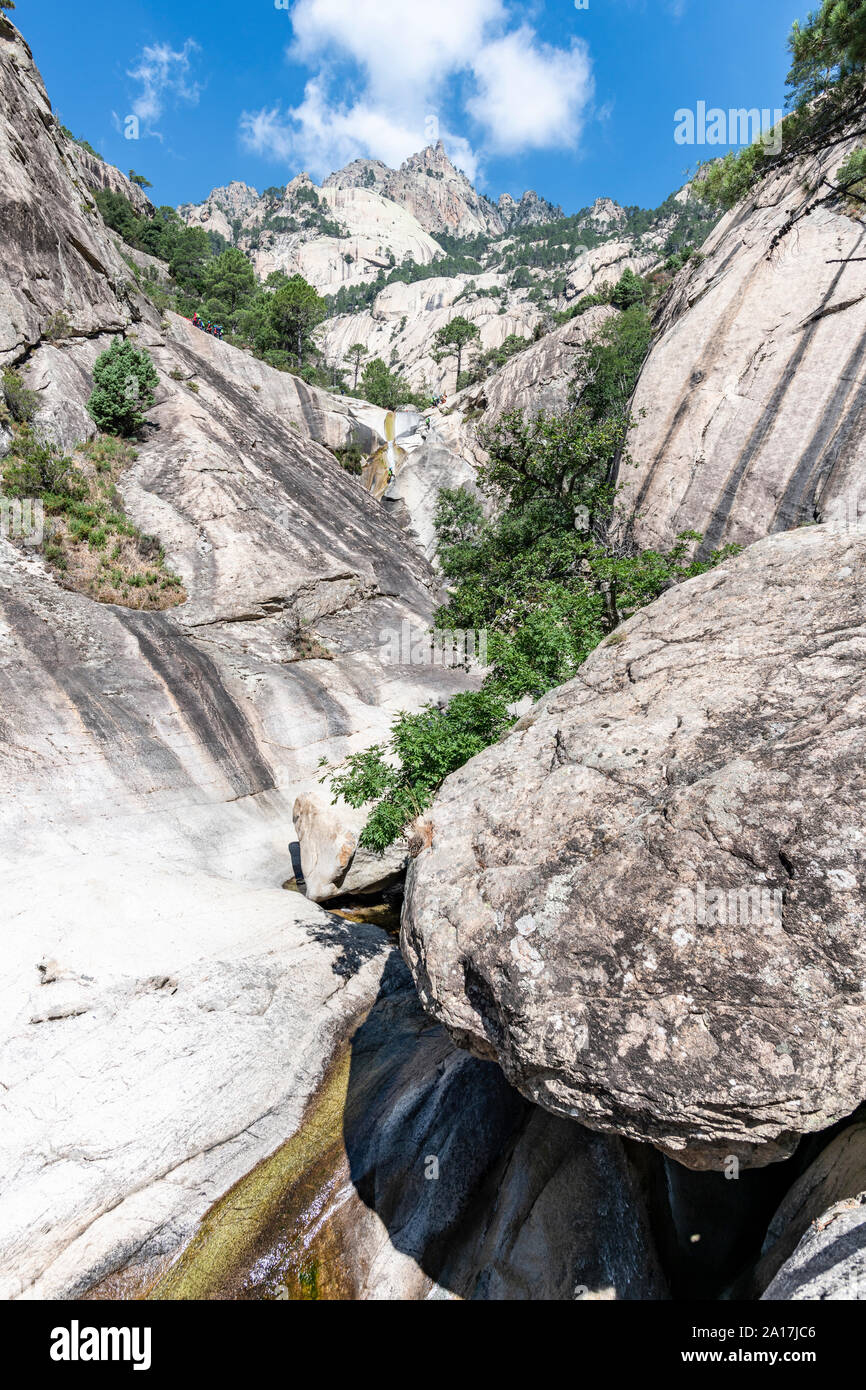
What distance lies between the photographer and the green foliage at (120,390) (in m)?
21.9

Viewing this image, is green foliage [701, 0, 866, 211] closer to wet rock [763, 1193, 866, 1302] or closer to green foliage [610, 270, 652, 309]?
wet rock [763, 1193, 866, 1302]

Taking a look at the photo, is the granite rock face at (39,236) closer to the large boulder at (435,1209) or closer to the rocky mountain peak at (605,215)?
the large boulder at (435,1209)

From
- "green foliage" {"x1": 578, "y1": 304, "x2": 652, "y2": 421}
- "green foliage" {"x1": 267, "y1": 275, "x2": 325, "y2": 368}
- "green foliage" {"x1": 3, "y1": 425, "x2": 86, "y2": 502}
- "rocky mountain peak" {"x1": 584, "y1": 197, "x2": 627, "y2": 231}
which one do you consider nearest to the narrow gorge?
"green foliage" {"x1": 3, "y1": 425, "x2": 86, "y2": 502}

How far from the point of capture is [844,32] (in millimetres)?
7426

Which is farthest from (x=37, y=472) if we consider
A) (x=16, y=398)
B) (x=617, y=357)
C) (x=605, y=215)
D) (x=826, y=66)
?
(x=605, y=215)

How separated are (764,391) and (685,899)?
16277mm

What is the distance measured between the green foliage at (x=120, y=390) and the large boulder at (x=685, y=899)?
22547 mm

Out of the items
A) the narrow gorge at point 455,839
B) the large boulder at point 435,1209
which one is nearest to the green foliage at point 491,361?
the narrow gorge at point 455,839

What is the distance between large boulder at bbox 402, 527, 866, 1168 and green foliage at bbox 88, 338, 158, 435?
22547 millimetres

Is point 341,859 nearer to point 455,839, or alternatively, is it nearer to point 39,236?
point 455,839

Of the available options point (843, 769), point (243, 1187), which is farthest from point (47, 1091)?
point (843, 769)

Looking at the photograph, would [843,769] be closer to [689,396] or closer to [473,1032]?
[473,1032]

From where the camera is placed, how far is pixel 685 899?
13.8 ft
